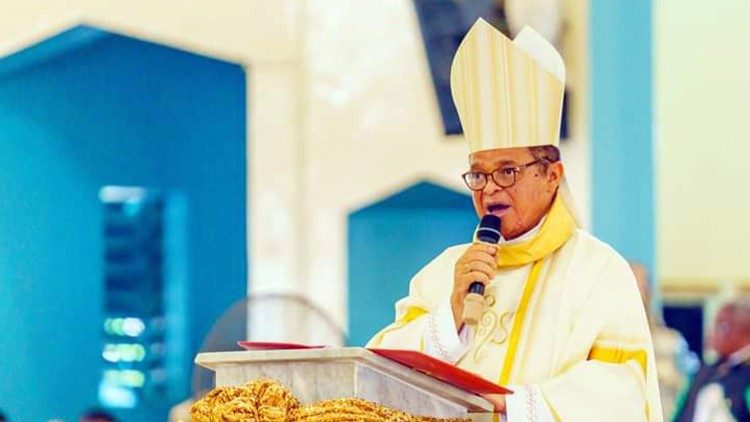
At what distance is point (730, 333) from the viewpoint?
6.96 metres

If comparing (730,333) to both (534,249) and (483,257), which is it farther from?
(483,257)

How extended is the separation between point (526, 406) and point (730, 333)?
4.66 meters

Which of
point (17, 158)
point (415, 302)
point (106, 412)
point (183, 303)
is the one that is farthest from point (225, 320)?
point (415, 302)

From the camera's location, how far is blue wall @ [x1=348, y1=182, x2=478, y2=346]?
6242 mm

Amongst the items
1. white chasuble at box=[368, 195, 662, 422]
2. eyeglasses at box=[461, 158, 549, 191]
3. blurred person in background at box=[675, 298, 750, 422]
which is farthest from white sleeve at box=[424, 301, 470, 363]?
blurred person in background at box=[675, 298, 750, 422]

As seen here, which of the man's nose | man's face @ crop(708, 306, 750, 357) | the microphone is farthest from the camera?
man's face @ crop(708, 306, 750, 357)

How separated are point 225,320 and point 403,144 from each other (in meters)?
1.07

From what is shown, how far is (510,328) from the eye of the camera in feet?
8.80

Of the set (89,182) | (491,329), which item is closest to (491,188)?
(491,329)

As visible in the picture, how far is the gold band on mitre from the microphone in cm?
15

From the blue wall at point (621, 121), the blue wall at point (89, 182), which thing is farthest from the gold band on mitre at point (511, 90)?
the blue wall at point (621, 121)

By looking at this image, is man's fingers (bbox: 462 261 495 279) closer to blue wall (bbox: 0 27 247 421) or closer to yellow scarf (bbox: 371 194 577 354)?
yellow scarf (bbox: 371 194 577 354)

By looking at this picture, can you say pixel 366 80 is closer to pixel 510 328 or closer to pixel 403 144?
pixel 403 144

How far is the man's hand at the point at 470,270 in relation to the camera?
2.57 meters
